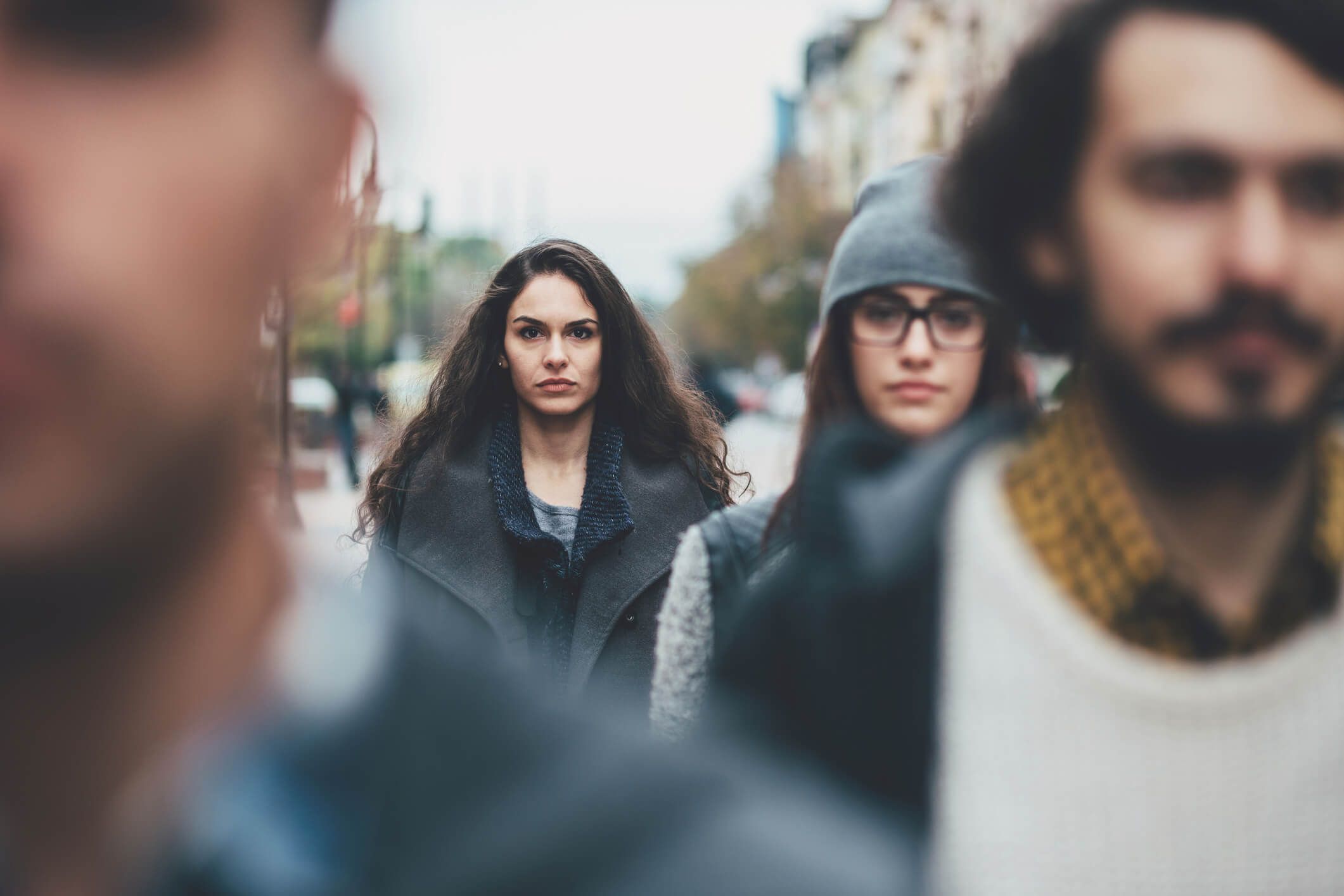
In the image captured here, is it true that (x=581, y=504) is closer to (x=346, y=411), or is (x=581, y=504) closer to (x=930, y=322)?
(x=930, y=322)

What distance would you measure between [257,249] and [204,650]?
11.9 inches

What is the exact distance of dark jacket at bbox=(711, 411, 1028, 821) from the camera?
4.56ft

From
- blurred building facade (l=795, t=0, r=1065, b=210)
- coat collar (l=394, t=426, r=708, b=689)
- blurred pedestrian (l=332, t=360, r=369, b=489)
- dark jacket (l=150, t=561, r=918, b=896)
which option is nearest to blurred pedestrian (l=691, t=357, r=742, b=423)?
coat collar (l=394, t=426, r=708, b=689)

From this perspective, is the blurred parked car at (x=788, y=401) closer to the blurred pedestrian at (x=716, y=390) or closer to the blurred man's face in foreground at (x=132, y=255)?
the blurred pedestrian at (x=716, y=390)

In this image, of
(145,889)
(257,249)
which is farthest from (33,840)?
(257,249)

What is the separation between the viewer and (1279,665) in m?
1.27

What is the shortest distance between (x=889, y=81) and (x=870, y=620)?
53.1m

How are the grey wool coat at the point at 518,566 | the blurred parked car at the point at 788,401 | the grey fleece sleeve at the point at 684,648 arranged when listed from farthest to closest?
the blurred parked car at the point at 788,401, the grey wool coat at the point at 518,566, the grey fleece sleeve at the point at 684,648

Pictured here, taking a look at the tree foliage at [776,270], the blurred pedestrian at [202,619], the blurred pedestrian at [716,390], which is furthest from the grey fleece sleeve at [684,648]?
the tree foliage at [776,270]

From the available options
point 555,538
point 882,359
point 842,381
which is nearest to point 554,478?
point 555,538

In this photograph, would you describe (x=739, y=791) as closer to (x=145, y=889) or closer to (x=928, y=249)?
(x=145, y=889)

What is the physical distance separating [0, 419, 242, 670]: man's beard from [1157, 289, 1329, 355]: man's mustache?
0.93m

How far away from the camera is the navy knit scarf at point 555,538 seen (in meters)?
3.71

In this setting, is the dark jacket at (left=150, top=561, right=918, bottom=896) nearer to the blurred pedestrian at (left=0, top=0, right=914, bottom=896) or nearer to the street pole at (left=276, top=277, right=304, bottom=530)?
the blurred pedestrian at (left=0, top=0, right=914, bottom=896)
